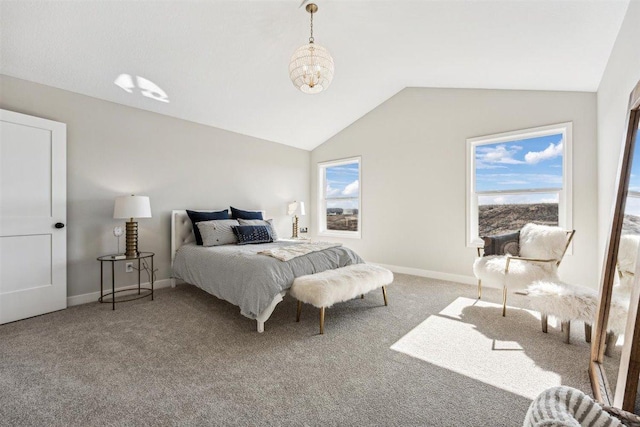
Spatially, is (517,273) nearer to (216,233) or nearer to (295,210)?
(216,233)

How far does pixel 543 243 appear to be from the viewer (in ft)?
9.66

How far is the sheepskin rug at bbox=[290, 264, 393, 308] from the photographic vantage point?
95.4 inches

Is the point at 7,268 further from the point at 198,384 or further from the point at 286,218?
the point at 286,218

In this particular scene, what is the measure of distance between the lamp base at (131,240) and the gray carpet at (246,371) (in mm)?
658

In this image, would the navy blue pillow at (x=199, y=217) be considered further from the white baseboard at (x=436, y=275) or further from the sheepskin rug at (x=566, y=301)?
the sheepskin rug at (x=566, y=301)

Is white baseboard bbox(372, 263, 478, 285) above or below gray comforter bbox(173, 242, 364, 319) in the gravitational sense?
below

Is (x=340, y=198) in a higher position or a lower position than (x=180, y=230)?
higher

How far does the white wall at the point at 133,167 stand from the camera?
10.3ft

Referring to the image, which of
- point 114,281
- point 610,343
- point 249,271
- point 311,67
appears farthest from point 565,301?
point 114,281

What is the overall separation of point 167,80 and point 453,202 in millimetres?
4015

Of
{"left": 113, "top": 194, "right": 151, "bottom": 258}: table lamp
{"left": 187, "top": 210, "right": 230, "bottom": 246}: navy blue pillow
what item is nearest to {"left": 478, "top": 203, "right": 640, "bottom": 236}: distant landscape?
{"left": 187, "top": 210, "right": 230, "bottom": 246}: navy blue pillow

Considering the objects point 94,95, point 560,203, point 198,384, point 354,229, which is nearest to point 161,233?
point 94,95

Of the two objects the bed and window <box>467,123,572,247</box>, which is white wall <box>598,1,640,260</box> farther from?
the bed

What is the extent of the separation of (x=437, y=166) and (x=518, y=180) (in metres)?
1.03
